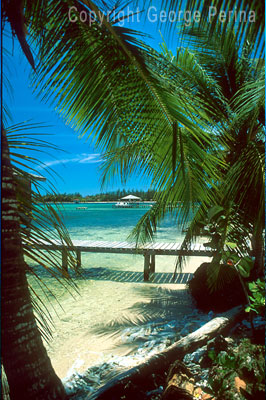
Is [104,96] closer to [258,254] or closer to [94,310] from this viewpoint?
[258,254]

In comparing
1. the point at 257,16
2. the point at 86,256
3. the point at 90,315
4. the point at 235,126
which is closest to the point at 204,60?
the point at 235,126

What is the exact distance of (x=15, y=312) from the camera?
1202 mm

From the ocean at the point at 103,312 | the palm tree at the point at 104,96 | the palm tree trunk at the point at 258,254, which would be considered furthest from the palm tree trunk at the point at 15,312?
the palm tree trunk at the point at 258,254

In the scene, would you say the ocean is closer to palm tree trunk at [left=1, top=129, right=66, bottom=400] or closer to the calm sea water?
the calm sea water

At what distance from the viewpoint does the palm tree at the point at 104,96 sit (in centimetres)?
133

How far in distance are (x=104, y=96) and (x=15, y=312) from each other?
4.33 ft

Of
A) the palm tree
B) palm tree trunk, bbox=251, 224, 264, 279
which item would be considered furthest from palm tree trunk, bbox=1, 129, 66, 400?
palm tree trunk, bbox=251, 224, 264, 279

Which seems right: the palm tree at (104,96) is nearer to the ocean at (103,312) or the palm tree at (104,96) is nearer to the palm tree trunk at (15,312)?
the palm tree trunk at (15,312)

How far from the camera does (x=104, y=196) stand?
10.8 ft

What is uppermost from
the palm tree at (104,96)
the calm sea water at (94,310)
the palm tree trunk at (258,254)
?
the palm tree at (104,96)

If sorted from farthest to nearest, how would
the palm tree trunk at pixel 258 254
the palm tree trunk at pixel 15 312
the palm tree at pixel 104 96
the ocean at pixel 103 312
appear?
the palm tree trunk at pixel 258 254
the ocean at pixel 103 312
the palm tree at pixel 104 96
the palm tree trunk at pixel 15 312

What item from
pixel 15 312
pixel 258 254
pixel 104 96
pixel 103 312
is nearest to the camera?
pixel 15 312

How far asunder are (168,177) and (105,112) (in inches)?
25.4

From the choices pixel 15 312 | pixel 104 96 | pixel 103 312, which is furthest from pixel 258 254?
pixel 15 312
